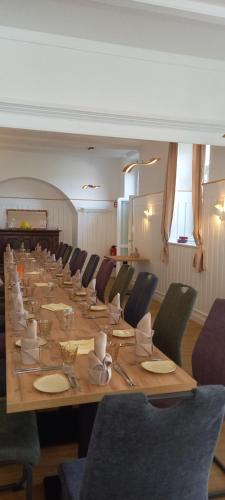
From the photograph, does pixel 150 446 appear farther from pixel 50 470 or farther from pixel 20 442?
pixel 50 470

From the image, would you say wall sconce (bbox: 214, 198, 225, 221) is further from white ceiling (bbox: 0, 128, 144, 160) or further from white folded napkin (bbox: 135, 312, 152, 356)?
white folded napkin (bbox: 135, 312, 152, 356)

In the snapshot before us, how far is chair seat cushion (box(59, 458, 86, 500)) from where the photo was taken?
4.66 ft

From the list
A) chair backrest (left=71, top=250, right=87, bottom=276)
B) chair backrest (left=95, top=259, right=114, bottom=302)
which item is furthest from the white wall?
chair backrest (left=95, top=259, right=114, bottom=302)

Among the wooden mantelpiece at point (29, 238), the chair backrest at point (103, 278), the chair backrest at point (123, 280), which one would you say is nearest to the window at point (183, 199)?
the chair backrest at point (103, 278)

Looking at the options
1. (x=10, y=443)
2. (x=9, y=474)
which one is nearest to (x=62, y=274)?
(x=9, y=474)

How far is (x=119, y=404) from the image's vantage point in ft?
3.44

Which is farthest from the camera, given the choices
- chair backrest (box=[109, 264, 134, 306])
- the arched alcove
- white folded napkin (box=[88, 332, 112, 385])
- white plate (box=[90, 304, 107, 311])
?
the arched alcove

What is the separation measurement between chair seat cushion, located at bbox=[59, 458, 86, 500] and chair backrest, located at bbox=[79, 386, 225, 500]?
0.78 ft

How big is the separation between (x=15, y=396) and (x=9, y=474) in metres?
0.98

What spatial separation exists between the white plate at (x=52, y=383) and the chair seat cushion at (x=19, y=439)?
0.27m

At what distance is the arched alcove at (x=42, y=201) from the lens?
997 centimetres

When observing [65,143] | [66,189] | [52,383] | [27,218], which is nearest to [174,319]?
[52,383]

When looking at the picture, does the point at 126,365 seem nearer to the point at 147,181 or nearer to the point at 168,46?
the point at 168,46

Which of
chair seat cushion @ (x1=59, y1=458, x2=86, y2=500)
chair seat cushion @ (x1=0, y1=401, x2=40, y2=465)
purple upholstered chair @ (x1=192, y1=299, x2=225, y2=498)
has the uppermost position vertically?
purple upholstered chair @ (x1=192, y1=299, x2=225, y2=498)
